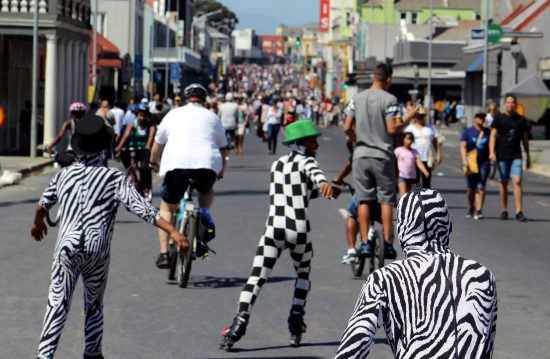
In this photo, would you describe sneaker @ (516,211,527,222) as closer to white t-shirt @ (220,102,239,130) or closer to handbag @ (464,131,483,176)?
handbag @ (464,131,483,176)

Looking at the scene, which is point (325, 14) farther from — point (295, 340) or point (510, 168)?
point (295, 340)

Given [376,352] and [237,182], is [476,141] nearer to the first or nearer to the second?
[237,182]

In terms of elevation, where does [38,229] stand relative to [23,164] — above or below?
above

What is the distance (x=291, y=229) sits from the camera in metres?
8.85

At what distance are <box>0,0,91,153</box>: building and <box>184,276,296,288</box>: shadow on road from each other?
2393cm

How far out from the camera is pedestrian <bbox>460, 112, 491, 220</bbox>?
18.9 metres

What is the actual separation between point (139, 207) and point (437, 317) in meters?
3.15

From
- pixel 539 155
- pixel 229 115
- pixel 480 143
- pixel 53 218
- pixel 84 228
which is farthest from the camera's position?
pixel 539 155

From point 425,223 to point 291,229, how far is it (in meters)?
4.53

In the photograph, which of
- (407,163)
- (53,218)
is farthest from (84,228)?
(53,218)

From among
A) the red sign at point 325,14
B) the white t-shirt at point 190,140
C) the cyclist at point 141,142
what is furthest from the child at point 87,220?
the red sign at point 325,14

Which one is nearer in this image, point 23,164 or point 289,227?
point 289,227

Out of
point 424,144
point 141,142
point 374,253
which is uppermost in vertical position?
point 424,144

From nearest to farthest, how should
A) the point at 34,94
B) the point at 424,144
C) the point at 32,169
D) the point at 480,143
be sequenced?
the point at 424,144 → the point at 480,143 → the point at 32,169 → the point at 34,94
